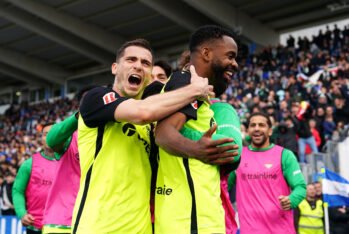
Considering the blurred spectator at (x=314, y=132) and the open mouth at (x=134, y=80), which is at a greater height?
the blurred spectator at (x=314, y=132)

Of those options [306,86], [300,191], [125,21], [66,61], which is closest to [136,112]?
[300,191]

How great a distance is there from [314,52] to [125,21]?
985cm

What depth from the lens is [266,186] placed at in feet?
17.7

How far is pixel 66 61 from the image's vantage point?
105 feet

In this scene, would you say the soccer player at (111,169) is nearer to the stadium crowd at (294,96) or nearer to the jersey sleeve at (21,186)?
the jersey sleeve at (21,186)

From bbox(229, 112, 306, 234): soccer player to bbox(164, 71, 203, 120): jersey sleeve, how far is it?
285cm

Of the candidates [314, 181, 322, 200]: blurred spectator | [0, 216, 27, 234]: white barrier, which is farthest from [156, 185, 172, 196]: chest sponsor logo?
[0, 216, 27, 234]: white barrier

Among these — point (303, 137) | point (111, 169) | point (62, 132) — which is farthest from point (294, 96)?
point (111, 169)

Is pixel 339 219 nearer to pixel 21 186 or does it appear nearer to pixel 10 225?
pixel 21 186

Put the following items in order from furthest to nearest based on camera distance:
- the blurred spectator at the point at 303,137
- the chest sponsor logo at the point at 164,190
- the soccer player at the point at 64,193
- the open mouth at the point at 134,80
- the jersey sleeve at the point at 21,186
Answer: the blurred spectator at the point at 303,137
the jersey sleeve at the point at 21,186
the soccer player at the point at 64,193
the open mouth at the point at 134,80
the chest sponsor logo at the point at 164,190

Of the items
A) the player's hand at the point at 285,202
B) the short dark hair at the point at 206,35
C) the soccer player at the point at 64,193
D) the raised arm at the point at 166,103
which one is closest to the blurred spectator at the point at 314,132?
the player's hand at the point at 285,202

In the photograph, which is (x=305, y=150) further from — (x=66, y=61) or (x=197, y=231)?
(x=66, y=61)

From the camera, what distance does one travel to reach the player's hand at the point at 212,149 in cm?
236

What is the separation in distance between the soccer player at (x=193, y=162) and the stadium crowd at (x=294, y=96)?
6400mm
